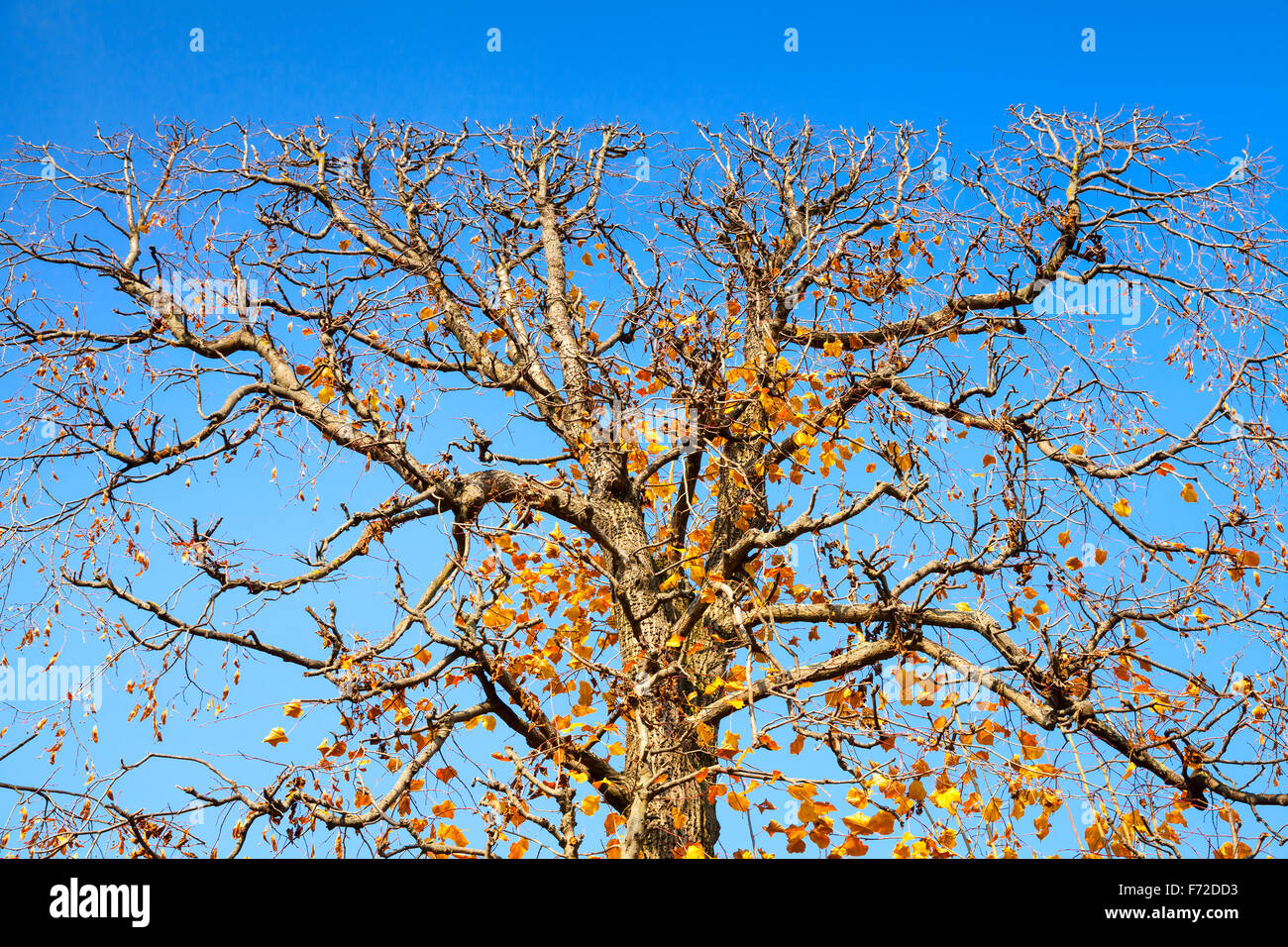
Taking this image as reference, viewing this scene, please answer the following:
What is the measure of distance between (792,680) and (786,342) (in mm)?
3249

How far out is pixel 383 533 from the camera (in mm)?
6566

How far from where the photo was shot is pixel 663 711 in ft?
21.5

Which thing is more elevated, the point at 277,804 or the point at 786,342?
the point at 786,342

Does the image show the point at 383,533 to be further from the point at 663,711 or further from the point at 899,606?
the point at 899,606

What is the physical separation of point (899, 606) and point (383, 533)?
335 centimetres

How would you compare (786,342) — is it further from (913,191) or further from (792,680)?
(792,680)
